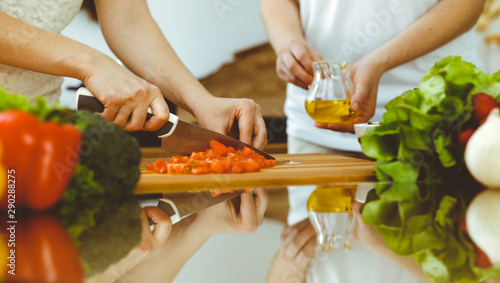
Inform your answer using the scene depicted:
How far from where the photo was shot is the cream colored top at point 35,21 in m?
1.31

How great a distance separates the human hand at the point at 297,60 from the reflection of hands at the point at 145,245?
2.90 feet

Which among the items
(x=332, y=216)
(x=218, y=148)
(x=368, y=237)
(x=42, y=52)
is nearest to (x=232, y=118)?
(x=218, y=148)

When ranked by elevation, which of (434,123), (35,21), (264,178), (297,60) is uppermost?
(35,21)

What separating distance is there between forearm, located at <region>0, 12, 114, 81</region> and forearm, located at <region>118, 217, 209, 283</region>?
640 millimetres

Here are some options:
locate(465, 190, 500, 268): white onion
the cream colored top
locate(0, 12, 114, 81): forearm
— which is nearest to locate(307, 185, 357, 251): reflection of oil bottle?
locate(465, 190, 500, 268): white onion

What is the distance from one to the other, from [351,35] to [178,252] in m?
1.31

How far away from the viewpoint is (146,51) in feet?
5.09

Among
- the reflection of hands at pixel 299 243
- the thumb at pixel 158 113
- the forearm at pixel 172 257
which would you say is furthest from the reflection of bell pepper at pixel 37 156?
the thumb at pixel 158 113

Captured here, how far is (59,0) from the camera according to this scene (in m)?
1.37

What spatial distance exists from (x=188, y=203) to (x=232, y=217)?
0.48 feet

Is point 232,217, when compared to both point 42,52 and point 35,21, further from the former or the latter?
point 35,21

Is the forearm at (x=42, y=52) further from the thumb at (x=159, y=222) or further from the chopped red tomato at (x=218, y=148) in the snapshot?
the thumb at (x=159, y=222)

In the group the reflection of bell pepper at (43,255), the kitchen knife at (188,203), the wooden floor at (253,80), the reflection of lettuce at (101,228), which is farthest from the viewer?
the wooden floor at (253,80)

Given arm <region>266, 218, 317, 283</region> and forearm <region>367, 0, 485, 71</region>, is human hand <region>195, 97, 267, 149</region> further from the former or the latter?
arm <region>266, 218, 317, 283</region>
